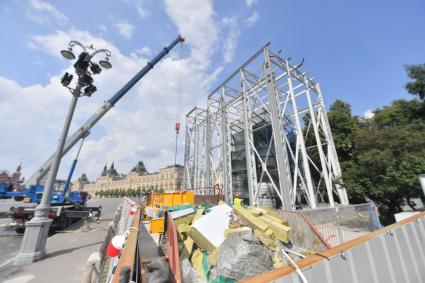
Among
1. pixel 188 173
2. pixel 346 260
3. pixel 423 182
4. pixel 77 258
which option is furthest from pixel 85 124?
pixel 423 182

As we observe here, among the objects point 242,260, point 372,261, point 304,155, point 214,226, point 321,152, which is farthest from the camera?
point 321,152

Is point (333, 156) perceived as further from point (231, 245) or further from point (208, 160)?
point (231, 245)

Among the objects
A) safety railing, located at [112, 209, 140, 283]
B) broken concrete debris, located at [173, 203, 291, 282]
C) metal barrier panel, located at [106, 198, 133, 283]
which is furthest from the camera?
broken concrete debris, located at [173, 203, 291, 282]

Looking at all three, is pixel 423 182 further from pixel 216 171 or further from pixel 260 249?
pixel 216 171

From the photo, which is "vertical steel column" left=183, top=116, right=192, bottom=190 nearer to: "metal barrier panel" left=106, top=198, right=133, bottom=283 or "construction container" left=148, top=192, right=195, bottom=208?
"construction container" left=148, top=192, right=195, bottom=208

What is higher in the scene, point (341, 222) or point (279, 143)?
point (279, 143)

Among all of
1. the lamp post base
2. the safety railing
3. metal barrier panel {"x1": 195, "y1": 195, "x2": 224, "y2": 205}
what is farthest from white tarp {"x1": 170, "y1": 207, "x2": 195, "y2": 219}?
metal barrier panel {"x1": 195, "y1": 195, "x2": 224, "y2": 205}

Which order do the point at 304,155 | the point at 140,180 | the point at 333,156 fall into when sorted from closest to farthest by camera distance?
the point at 304,155, the point at 333,156, the point at 140,180

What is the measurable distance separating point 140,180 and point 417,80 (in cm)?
9831

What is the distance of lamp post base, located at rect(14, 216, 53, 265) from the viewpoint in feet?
17.0

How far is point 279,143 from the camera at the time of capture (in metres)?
9.76

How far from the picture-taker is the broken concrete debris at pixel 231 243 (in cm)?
304

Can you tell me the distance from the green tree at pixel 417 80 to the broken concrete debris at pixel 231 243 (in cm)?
1893

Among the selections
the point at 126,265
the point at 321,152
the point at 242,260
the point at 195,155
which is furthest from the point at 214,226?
the point at 195,155
